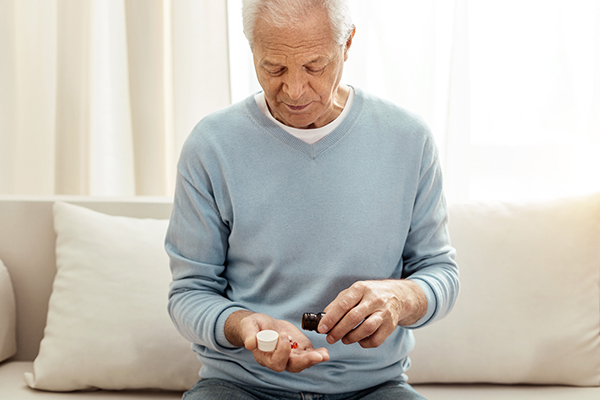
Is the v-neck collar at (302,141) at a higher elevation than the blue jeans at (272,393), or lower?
higher

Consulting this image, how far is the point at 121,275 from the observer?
140 centimetres

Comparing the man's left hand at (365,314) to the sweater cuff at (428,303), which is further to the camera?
the sweater cuff at (428,303)

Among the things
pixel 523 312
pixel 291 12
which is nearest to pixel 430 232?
pixel 523 312

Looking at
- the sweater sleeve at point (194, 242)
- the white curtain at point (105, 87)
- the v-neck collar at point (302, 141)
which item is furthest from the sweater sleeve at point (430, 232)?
the white curtain at point (105, 87)

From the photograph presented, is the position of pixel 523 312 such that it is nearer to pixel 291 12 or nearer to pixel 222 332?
pixel 222 332

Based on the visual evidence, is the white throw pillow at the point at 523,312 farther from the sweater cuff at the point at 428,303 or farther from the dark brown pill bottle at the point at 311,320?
the dark brown pill bottle at the point at 311,320

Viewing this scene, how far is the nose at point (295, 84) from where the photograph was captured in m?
0.97

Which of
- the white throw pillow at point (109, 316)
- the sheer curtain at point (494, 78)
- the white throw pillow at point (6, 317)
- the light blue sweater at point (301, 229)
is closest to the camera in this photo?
the light blue sweater at point (301, 229)

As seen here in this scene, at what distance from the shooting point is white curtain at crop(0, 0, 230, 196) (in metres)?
1.78

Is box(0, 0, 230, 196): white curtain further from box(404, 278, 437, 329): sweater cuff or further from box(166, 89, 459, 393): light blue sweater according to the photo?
box(404, 278, 437, 329): sweater cuff

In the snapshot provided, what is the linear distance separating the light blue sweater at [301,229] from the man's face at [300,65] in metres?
0.10

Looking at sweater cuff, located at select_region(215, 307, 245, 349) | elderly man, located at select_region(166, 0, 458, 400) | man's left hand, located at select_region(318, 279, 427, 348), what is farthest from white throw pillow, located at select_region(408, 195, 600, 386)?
sweater cuff, located at select_region(215, 307, 245, 349)

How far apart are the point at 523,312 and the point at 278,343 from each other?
32.5 inches

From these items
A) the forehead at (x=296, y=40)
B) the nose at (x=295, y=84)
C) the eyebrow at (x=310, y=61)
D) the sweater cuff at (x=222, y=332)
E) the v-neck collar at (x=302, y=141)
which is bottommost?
the sweater cuff at (x=222, y=332)
